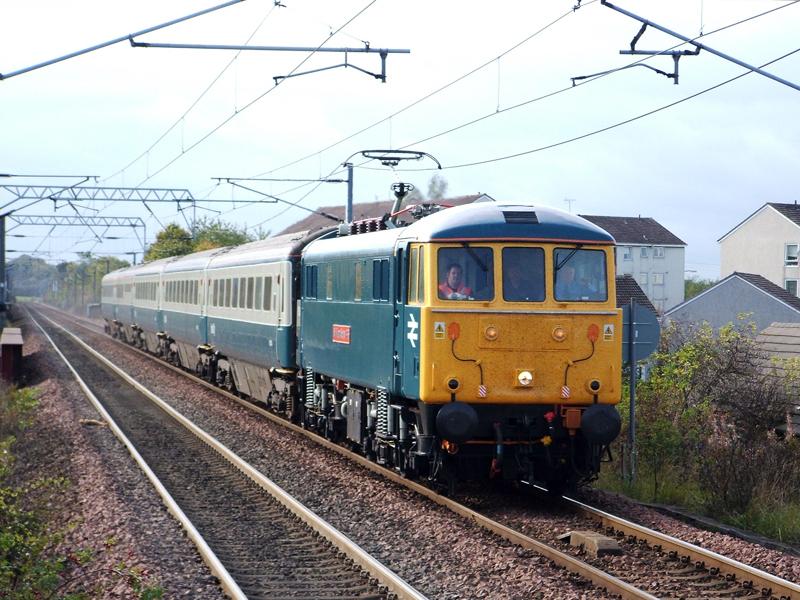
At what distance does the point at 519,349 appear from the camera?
11.8 meters

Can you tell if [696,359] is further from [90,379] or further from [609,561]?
[90,379]

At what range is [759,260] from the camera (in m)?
66.2

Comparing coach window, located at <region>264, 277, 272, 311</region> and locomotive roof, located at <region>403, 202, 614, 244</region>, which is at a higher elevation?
locomotive roof, located at <region>403, 202, 614, 244</region>

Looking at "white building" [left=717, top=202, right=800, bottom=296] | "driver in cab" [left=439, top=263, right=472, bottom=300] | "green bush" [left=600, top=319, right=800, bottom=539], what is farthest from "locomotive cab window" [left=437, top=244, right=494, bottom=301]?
"white building" [left=717, top=202, right=800, bottom=296]

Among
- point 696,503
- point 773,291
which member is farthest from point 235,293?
point 773,291

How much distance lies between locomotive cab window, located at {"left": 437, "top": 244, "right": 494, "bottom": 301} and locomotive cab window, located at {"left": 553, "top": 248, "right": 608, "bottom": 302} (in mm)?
717

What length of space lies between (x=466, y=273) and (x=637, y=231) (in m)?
70.7

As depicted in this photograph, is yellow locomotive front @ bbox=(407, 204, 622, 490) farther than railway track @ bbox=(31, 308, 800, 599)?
Yes

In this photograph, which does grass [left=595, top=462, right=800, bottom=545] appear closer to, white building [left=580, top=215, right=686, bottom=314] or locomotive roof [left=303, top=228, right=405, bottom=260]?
locomotive roof [left=303, top=228, right=405, bottom=260]

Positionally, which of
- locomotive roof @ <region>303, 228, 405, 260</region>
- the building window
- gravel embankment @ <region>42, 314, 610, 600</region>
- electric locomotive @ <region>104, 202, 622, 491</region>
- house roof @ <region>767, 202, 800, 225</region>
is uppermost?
house roof @ <region>767, 202, 800, 225</region>

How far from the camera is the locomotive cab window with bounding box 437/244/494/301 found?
11836 mm

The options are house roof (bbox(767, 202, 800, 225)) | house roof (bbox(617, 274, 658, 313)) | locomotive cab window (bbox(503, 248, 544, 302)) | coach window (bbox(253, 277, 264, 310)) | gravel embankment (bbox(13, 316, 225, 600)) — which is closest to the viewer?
gravel embankment (bbox(13, 316, 225, 600))

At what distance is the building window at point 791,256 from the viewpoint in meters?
63.1

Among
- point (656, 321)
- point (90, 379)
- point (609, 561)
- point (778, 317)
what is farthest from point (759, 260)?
point (609, 561)
